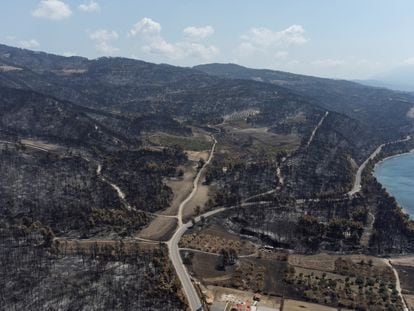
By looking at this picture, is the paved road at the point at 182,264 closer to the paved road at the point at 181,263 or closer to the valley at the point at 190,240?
the paved road at the point at 181,263

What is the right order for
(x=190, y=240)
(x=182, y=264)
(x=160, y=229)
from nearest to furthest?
(x=182, y=264)
(x=190, y=240)
(x=160, y=229)

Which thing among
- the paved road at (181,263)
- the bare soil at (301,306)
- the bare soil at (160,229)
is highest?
the bare soil at (301,306)

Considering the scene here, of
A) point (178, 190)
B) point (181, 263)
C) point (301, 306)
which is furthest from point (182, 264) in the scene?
point (178, 190)

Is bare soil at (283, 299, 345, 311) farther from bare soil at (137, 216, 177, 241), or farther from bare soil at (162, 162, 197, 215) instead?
bare soil at (162, 162, 197, 215)

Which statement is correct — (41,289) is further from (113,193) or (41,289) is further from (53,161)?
(53,161)

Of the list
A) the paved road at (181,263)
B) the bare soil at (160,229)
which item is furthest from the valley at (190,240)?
the paved road at (181,263)

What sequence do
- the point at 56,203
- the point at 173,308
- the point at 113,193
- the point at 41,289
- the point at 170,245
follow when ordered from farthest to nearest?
the point at 113,193
the point at 56,203
the point at 170,245
the point at 41,289
the point at 173,308

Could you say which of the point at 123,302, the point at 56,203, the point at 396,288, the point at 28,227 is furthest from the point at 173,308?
the point at 56,203

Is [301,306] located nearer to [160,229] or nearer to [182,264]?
[182,264]

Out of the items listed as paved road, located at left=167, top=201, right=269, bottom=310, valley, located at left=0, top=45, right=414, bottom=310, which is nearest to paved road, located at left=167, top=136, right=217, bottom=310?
paved road, located at left=167, top=201, right=269, bottom=310

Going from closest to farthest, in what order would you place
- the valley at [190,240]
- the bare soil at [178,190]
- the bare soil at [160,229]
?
the valley at [190,240], the bare soil at [160,229], the bare soil at [178,190]

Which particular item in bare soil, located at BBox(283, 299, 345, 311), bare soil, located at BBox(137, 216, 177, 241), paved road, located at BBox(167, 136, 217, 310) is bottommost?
bare soil, located at BBox(137, 216, 177, 241)
